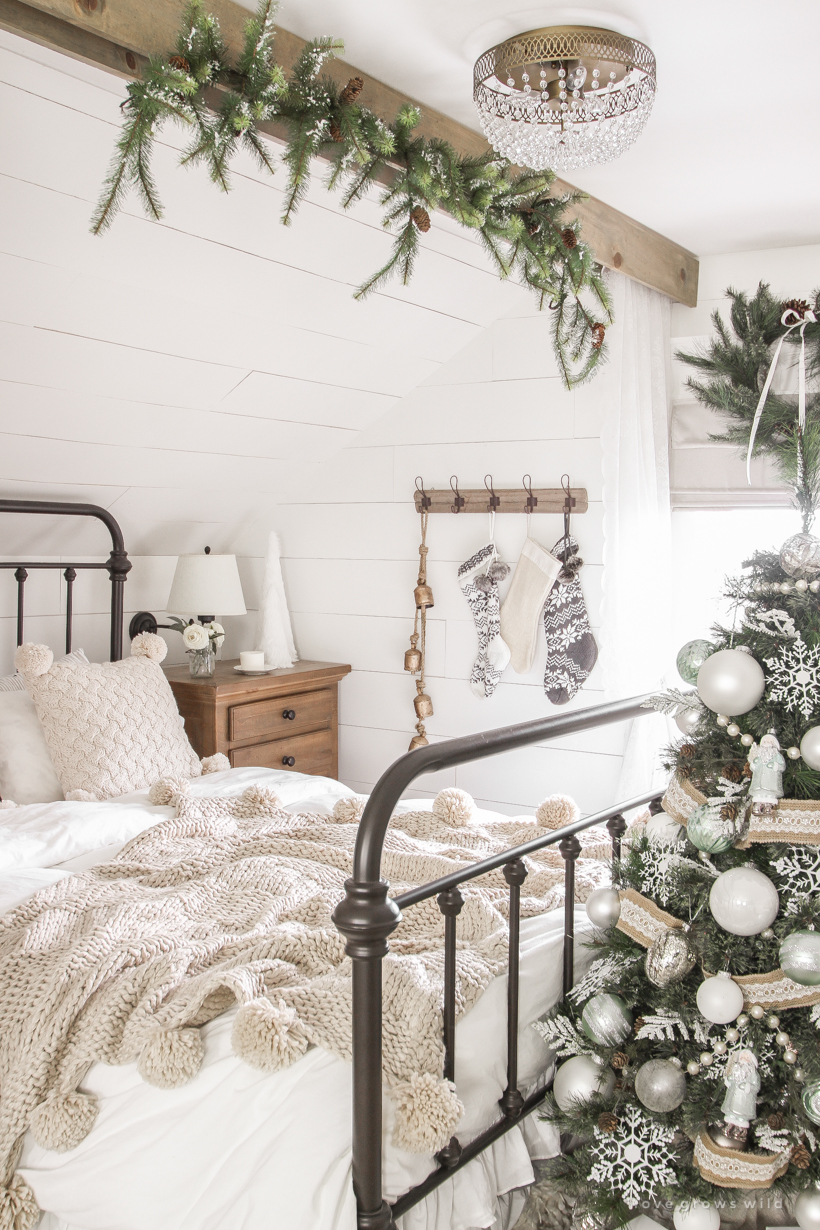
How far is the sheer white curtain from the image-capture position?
3.08 metres

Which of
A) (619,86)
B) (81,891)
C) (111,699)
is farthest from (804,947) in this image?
(111,699)

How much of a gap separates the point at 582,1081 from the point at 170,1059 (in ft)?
1.89

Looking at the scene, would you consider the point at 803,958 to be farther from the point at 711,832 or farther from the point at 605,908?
the point at 605,908

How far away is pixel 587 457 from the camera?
129 inches

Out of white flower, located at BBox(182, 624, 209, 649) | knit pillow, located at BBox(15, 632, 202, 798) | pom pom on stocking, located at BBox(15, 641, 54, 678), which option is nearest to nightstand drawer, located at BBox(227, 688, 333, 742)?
white flower, located at BBox(182, 624, 209, 649)

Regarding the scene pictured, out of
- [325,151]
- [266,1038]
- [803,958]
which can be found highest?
[325,151]

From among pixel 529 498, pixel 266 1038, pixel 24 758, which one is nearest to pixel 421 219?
pixel 529 498

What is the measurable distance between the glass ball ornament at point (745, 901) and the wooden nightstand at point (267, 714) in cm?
201

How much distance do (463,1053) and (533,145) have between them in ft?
5.53

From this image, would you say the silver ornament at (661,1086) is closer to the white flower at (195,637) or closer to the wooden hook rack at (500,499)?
the wooden hook rack at (500,499)

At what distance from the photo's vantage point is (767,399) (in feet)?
5.80

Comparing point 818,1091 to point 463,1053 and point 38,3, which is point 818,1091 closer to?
point 463,1053

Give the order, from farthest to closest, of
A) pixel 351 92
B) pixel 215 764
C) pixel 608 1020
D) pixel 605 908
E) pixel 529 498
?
pixel 529 498 < pixel 215 764 < pixel 351 92 < pixel 605 908 < pixel 608 1020

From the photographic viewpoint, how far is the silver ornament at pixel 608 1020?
1.44 m
